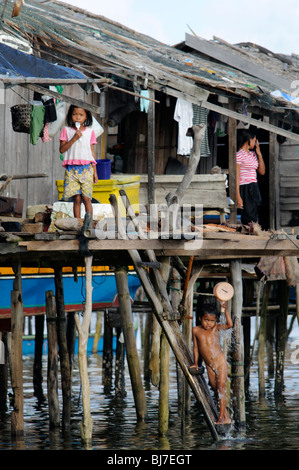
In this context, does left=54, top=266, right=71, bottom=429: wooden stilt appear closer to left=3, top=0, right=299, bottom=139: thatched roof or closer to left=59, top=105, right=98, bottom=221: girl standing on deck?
left=59, top=105, right=98, bottom=221: girl standing on deck

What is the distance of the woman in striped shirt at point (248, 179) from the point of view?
47.5 ft

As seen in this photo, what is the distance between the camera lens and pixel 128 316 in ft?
41.7

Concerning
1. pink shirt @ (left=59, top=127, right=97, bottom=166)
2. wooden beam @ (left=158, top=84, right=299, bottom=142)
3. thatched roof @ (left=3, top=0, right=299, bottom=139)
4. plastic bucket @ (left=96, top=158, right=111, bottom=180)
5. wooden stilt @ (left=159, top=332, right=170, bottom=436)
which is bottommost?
wooden stilt @ (left=159, top=332, right=170, bottom=436)

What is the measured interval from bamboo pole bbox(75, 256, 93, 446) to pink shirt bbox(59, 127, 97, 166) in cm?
169

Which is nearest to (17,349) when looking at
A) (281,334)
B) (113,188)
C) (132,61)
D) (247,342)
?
(113,188)

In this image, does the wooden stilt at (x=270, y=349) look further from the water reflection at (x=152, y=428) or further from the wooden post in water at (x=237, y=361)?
the wooden post in water at (x=237, y=361)

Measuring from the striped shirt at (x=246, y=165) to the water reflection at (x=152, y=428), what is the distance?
3.79 m

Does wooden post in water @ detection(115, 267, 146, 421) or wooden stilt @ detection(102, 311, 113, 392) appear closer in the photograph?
wooden post in water @ detection(115, 267, 146, 421)

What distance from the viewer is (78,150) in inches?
461

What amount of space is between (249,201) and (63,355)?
3.92m

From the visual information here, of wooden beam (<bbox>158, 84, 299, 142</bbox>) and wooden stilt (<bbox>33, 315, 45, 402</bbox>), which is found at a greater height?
wooden beam (<bbox>158, 84, 299, 142</bbox>)

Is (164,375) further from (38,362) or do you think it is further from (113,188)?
(38,362)

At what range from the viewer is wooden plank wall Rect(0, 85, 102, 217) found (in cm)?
1337

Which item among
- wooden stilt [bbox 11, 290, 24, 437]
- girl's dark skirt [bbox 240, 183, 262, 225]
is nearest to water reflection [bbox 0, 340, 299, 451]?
wooden stilt [bbox 11, 290, 24, 437]
